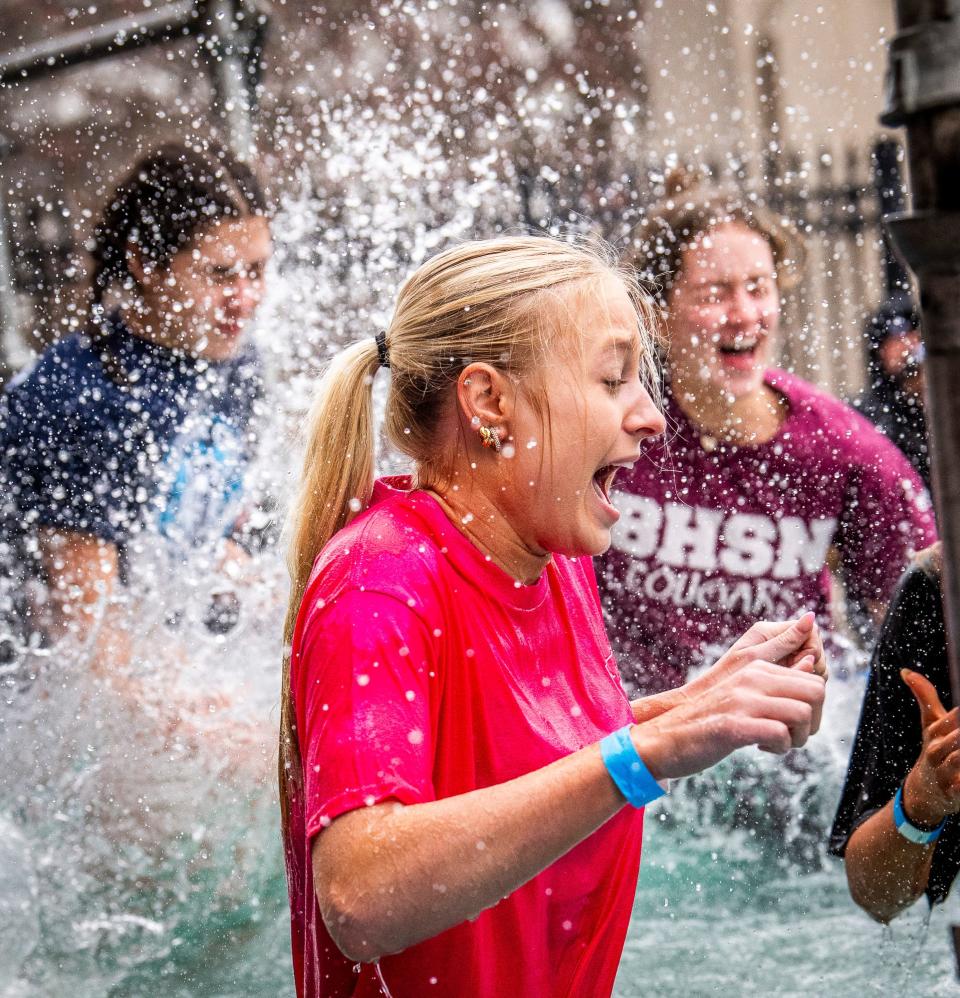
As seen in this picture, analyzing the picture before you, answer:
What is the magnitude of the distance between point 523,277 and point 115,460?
2630 mm

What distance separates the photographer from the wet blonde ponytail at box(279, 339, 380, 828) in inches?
71.4

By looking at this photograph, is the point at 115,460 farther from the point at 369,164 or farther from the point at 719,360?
the point at 369,164

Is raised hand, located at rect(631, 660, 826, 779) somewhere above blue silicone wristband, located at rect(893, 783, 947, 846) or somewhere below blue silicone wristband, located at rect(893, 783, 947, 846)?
above

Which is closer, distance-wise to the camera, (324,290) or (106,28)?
(106,28)

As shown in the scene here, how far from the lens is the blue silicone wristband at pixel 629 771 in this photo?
1.36m

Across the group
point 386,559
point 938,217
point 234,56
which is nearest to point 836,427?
A: point 386,559

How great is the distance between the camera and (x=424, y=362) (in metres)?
1.81

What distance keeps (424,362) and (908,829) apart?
1.18 m

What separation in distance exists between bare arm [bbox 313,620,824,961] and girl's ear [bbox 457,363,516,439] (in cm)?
53

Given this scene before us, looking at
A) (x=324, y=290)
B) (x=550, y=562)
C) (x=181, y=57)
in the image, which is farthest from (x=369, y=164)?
(x=550, y=562)

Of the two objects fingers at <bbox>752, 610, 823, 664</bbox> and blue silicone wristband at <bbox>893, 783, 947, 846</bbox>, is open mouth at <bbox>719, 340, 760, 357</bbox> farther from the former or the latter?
fingers at <bbox>752, 610, 823, 664</bbox>

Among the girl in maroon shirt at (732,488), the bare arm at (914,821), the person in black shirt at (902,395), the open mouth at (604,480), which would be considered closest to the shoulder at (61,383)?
the girl in maroon shirt at (732,488)

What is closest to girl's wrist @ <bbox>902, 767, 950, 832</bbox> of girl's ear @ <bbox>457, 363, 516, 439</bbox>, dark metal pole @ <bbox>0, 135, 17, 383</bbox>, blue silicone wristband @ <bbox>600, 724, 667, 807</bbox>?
blue silicone wristband @ <bbox>600, 724, 667, 807</bbox>

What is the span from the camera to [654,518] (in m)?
3.31
